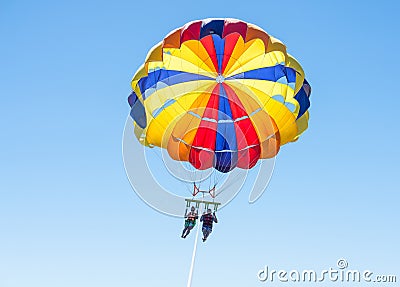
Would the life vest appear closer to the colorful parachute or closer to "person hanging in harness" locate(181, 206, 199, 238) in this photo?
"person hanging in harness" locate(181, 206, 199, 238)

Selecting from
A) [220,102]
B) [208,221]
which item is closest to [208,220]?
[208,221]

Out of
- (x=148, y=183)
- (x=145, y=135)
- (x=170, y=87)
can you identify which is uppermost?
(x=170, y=87)

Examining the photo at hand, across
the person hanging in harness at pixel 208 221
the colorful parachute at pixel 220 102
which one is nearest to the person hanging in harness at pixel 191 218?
the person hanging in harness at pixel 208 221

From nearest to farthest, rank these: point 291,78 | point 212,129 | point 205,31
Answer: point 205,31 → point 291,78 → point 212,129

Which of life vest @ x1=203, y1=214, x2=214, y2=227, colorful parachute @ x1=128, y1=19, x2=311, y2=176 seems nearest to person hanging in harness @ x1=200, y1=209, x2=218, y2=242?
life vest @ x1=203, y1=214, x2=214, y2=227

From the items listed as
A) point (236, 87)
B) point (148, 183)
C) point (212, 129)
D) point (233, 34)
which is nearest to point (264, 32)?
point (233, 34)

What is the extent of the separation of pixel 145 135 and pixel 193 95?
160cm

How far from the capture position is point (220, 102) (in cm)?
1596

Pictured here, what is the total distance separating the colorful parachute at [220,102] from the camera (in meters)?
15.1

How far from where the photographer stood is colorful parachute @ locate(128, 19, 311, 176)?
15.1 metres

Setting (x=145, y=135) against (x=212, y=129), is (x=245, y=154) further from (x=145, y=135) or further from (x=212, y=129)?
(x=145, y=135)

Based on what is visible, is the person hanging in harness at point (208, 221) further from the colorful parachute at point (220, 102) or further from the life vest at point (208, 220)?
the colorful parachute at point (220, 102)

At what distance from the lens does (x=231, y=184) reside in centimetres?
1538

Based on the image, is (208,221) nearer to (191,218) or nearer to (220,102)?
(191,218)
